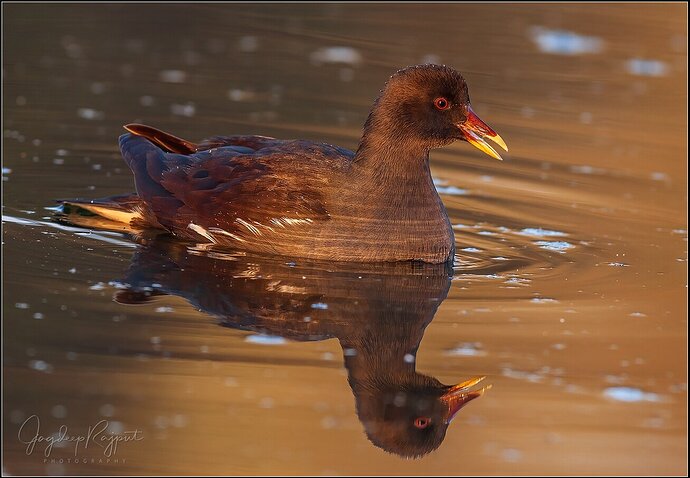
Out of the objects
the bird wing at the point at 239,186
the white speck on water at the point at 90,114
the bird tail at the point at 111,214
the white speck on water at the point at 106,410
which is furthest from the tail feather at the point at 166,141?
the white speck on water at the point at 106,410

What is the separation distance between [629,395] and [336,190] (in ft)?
8.12

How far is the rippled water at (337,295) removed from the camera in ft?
18.8

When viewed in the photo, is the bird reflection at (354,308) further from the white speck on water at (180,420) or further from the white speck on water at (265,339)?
the white speck on water at (180,420)

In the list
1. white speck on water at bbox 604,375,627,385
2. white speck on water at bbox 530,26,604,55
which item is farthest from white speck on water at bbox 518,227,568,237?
white speck on water at bbox 530,26,604,55

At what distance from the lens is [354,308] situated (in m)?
7.20

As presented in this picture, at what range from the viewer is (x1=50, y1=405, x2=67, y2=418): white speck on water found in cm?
570

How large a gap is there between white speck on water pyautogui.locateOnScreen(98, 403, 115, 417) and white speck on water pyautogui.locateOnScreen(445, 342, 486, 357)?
5.82ft

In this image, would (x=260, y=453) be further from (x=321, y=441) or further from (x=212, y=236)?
(x=212, y=236)

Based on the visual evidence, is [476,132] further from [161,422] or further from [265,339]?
[161,422]

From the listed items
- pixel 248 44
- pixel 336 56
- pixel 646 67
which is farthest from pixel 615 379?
pixel 248 44

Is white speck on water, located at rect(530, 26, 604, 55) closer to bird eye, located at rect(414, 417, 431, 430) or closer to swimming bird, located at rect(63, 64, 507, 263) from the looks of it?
swimming bird, located at rect(63, 64, 507, 263)

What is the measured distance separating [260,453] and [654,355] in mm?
2377

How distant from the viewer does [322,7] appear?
16.1 meters

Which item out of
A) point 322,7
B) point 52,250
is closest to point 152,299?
point 52,250
